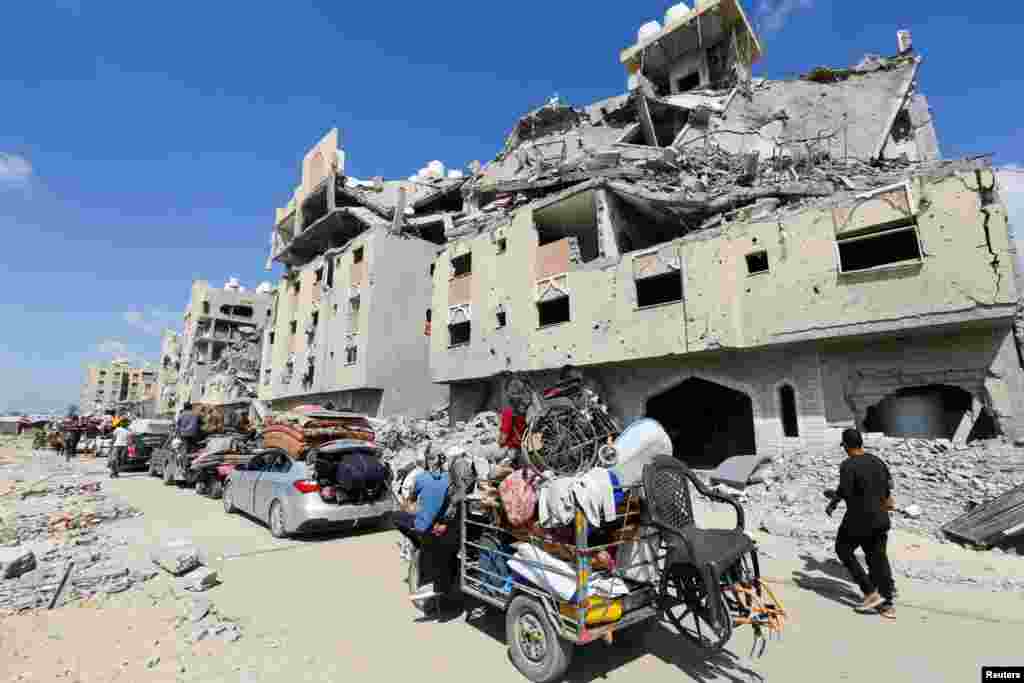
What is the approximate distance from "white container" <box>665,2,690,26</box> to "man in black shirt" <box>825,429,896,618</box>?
37751 mm

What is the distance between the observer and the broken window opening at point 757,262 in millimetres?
13828

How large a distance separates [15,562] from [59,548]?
1.89m

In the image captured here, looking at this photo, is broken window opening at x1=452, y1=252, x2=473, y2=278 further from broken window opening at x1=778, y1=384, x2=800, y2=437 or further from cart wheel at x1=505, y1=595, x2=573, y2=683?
cart wheel at x1=505, y1=595, x2=573, y2=683

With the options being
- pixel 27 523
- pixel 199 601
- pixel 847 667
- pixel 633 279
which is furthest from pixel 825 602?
pixel 27 523

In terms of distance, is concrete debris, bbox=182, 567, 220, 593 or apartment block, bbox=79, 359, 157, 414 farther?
apartment block, bbox=79, 359, 157, 414

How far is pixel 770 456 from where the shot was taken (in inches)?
513

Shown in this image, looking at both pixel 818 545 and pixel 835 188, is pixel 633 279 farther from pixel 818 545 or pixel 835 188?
pixel 818 545

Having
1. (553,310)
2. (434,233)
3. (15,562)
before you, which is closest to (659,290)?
(553,310)

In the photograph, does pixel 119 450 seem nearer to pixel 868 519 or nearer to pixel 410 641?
pixel 410 641

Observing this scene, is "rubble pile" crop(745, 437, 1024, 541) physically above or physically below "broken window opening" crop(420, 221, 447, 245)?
below

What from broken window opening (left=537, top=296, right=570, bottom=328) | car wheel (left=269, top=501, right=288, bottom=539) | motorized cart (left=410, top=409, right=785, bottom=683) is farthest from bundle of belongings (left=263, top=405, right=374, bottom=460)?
broken window opening (left=537, top=296, right=570, bottom=328)

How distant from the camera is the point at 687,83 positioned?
34.2 meters

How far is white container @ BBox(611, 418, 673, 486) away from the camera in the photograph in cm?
409

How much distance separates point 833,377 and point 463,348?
14850 mm
